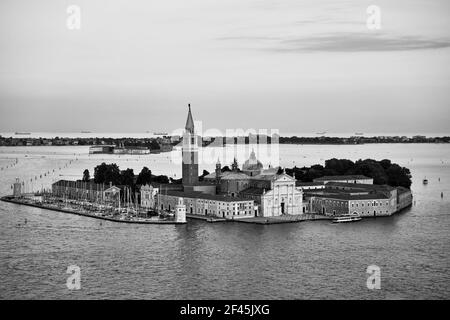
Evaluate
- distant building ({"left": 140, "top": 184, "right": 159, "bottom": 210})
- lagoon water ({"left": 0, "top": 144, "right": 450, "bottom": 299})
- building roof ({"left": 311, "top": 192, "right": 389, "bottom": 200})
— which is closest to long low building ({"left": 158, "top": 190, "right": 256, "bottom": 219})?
lagoon water ({"left": 0, "top": 144, "right": 450, "bottom": 299})

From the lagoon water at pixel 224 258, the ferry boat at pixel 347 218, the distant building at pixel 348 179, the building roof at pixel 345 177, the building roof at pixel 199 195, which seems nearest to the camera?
the lagoon water at pixel 224 258

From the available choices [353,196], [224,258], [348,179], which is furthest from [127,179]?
[224,258]

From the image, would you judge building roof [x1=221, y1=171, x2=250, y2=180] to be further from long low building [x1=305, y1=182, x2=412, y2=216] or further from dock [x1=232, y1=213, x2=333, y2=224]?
dock [x1=232, y1=213, x2=333, y2=224]

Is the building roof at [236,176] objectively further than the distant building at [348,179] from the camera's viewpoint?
No

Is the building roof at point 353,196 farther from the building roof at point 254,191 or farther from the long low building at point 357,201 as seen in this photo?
the building roof at point 254,191

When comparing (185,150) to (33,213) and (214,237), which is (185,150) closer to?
(33,213)

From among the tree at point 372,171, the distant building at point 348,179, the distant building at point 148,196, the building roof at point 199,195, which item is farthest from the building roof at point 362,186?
the distant building at point 148,196

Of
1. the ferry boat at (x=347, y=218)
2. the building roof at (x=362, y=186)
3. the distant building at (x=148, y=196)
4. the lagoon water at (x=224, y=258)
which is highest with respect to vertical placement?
the building roof at (x=362, y=186)
